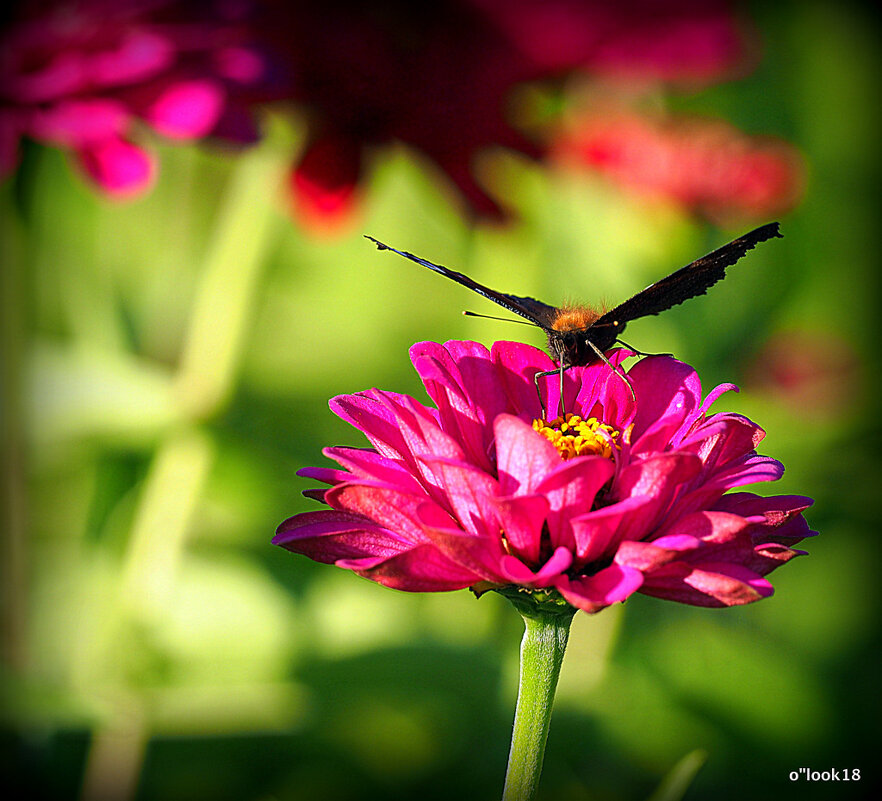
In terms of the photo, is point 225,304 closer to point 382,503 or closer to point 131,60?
point 131,60

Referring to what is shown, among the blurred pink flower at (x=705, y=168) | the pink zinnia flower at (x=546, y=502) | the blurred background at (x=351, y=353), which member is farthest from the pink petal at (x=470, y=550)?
the blurred pink flower at (x=705, y=168)

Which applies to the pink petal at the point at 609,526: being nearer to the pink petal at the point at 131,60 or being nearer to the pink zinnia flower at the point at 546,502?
the pink zinnia flower at the point at 546,502

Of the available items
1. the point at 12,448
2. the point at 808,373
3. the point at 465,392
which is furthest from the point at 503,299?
the point at 808,373

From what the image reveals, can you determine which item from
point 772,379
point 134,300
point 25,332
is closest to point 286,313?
point 134,300

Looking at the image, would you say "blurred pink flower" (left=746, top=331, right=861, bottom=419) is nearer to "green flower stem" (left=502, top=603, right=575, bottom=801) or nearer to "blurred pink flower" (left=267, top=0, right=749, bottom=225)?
"blurred pink flower" (left=267, top=0, right=749, bottom=225)

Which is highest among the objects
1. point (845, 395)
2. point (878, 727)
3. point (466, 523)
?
point (845, 395)

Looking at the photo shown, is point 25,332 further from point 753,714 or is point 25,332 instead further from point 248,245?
point 753,714

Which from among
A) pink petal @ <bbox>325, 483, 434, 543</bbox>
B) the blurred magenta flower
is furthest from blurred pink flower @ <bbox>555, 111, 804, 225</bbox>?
pink petal @ <bbox>325, 483, 434, 543</bbox>
